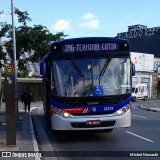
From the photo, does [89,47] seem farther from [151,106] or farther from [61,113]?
[151,106]

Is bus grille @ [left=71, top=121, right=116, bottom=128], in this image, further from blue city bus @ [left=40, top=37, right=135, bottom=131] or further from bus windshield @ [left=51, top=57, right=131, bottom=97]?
bus windshield @ [left=51, top=57, right=131, bottom=97]

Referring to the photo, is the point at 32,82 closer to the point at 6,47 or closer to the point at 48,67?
the point at 6,47

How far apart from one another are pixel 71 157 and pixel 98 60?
392 cm

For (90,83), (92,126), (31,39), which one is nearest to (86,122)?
(92,126)

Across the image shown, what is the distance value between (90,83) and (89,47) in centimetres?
126

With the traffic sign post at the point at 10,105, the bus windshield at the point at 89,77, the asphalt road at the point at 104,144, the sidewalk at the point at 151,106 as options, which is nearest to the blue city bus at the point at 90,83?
the bus windshield at the point at 89,77

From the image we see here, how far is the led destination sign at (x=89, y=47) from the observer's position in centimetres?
1389

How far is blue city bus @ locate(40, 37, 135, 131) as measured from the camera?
13.3 m

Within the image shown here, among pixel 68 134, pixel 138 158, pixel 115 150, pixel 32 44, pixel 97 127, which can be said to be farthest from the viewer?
pixel 32 44

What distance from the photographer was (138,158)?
34.4 feet

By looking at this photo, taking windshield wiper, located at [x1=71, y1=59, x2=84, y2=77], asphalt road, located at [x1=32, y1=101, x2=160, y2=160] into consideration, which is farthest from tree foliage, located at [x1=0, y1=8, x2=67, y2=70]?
windshield wiper, located at [x1=71, y1=59, x2=84, y2=77]

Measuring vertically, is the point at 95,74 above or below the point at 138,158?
above

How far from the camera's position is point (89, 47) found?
13906mm

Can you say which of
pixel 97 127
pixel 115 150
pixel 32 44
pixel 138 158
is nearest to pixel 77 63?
pixel 97 127
